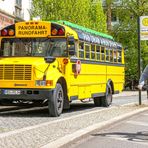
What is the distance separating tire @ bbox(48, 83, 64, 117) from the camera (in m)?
15.8

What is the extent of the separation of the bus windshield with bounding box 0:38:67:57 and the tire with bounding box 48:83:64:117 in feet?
3.89

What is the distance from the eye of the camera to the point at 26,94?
1587cm

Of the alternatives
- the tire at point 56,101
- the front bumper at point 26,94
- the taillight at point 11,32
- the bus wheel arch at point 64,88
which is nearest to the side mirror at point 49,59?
the bus wheel arch at point 64,88

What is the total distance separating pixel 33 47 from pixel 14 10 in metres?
22.6

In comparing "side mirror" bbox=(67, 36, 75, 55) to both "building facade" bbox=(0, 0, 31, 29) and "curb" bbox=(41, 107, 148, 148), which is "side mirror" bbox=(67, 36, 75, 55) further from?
"building facade" bbox=(0, 0, 31, 29)

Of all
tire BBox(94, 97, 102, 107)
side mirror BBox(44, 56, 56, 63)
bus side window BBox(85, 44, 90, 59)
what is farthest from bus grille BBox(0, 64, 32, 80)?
tire BBox(94, 97, 102, 107)

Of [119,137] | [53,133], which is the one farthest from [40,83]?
[119,137]

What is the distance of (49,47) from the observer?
55.4ft

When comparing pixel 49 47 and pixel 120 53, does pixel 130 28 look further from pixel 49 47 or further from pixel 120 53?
pixel 49 47

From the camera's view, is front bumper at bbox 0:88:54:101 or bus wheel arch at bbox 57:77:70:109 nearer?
front bumper at bbox 0:88:54:101

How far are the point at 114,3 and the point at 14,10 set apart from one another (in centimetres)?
2222

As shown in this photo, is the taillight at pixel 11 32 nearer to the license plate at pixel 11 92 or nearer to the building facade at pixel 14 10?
the license plate at pixel 11 92

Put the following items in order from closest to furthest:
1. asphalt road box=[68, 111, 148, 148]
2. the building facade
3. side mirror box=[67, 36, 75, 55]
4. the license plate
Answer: asphalt road box=[68, 111, 148, 148], the license plate, side mirror box=[67, 36, 75, 55], the building facade

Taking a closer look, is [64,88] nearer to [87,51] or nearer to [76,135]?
[87,51]
